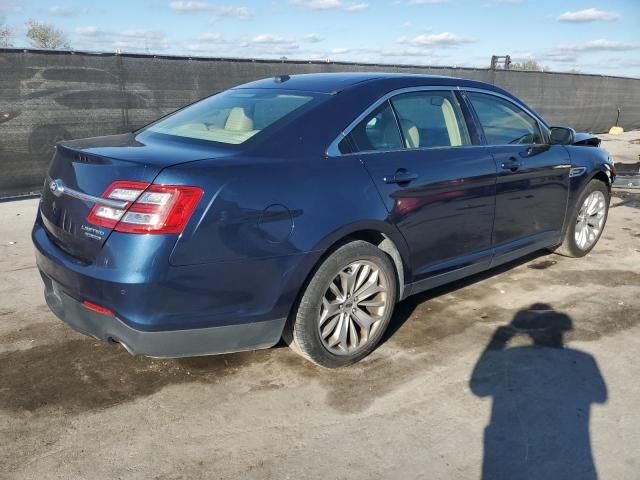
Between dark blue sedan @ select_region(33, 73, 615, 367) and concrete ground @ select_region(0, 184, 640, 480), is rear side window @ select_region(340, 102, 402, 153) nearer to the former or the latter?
dark blue sedan @ select_region(33, 73, 615, 367)

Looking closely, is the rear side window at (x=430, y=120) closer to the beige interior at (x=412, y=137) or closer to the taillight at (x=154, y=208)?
the beige interior at (x=412, y=137)

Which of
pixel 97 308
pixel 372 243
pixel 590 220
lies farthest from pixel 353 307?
pixel 590 220

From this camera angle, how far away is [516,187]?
4.29 m

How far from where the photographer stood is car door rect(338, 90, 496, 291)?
11.2 feet

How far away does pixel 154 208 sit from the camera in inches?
101

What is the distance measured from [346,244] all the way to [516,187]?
1.73 metres

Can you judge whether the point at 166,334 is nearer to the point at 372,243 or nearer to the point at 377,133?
the point at 372,243

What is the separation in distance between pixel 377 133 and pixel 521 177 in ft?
4.79

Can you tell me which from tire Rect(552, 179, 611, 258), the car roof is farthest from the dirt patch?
the car roof

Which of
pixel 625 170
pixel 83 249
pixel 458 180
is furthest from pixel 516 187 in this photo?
pixel 625 170

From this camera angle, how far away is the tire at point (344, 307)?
3121 millimetres

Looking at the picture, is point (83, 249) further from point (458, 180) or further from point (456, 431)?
point (458, 180)

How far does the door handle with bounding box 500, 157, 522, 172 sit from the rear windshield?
1580 mm

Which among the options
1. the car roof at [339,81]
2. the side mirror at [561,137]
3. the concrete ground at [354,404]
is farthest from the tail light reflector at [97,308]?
the side mirror at [561,137]
